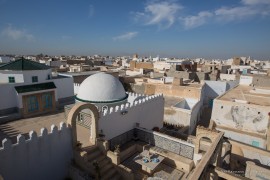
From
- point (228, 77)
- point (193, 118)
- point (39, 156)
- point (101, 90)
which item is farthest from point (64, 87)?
point (228, 77)

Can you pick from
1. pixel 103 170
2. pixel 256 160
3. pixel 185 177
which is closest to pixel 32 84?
pixel 103 170

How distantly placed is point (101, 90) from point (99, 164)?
537cm

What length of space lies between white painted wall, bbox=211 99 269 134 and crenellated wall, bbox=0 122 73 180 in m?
16.8

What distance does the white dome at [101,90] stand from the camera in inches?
487

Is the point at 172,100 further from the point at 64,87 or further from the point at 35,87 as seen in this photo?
the point at 35,87

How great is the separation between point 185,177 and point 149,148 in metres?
2.78

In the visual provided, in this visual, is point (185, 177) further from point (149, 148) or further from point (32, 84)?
point (32, 84)

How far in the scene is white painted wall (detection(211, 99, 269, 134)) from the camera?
1739 cm

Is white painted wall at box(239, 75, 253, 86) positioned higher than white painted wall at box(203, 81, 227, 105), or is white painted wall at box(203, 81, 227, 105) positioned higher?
white painted wall at box(239, 75, 253, 86)

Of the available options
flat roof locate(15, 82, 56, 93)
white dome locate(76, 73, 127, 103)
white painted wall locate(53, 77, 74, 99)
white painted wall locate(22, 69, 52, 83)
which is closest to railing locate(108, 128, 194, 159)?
white dome locate(76, 73, 127, 103)

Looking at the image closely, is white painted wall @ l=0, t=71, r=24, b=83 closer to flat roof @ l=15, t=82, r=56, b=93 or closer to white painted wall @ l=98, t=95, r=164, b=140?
flat roof @ l=15, t=82, r=56, b=93

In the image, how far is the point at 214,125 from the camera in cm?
1986

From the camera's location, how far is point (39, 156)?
7613 millimetres

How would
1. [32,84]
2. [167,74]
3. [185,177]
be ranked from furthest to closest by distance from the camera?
1. [167,74]
2. [32,84]
3. [185,177]
